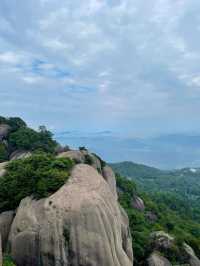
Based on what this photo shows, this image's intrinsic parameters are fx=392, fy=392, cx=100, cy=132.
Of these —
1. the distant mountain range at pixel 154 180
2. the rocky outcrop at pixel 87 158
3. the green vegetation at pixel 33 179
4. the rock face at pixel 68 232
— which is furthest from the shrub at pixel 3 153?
the distant mountain range at pixel 154 180

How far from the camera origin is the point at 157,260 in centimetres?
2467

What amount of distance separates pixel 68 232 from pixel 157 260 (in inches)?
360

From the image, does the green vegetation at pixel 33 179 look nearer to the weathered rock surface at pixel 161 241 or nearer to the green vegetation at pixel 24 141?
the weathered rock surface at pixel 161 241

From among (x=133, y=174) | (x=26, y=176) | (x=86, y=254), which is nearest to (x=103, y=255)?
(x=86, y=254)

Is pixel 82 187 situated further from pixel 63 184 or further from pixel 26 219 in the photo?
pixel 26 219

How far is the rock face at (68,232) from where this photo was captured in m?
17.6

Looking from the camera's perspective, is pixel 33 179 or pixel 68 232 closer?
pixel 68 232

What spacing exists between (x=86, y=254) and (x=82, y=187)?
3.73 m

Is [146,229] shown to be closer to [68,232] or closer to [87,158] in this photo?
[87,158]

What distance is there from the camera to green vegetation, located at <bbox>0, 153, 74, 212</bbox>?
21023mm

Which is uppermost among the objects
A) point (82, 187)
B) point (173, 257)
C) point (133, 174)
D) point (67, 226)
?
point (133, 174)

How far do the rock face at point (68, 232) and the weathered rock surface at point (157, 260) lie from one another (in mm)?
5520

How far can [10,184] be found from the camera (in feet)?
73.7

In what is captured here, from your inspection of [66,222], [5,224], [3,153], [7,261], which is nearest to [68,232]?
[66,222]
